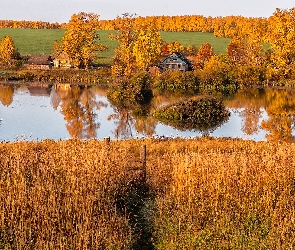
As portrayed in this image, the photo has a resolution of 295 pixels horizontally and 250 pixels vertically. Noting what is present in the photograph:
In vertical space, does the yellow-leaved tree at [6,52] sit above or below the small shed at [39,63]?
above

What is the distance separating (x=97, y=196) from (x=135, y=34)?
7578 centimetres

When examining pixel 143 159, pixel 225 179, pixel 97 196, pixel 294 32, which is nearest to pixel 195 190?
pixel 225 179

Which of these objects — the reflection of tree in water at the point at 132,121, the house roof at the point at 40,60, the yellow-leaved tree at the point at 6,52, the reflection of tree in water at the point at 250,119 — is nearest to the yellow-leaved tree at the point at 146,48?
the house roof at the point at 40,60

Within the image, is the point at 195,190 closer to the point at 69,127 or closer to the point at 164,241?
the point at 164,241

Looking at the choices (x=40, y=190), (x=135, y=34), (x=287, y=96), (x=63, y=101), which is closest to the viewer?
(x=40, y=190)

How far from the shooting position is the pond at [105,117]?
34.4 m

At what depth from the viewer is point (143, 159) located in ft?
48.4

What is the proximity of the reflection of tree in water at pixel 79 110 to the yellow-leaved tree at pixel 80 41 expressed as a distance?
66.3ft

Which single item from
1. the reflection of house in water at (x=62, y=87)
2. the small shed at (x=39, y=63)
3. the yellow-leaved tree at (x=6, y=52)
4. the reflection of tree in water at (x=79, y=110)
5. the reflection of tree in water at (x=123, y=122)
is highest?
the yellow-leaved tree at (x=6, y=52)

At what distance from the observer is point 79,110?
1828 inches

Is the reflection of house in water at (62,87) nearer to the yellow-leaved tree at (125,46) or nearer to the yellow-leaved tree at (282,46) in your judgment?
the yellow-leaved tree at (125,46)

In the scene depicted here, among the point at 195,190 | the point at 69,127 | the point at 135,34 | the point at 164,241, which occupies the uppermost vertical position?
the point at 135,34

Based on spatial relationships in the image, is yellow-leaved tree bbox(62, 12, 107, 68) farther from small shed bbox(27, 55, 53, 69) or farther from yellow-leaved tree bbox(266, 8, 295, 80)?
yellow-leaved tree bbox(266, 8, 295, 80)

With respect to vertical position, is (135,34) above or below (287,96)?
above
